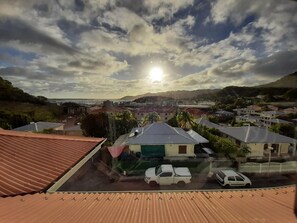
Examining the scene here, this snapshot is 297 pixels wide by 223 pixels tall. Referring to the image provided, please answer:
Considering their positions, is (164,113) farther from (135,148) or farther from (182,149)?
(135,148)

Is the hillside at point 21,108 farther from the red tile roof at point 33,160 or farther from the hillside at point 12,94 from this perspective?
the red tile roof at point 33,160

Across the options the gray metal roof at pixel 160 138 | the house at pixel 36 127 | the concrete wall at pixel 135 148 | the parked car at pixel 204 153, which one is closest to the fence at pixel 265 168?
the parked car at pixel 204 153

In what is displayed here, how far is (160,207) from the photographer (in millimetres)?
2309

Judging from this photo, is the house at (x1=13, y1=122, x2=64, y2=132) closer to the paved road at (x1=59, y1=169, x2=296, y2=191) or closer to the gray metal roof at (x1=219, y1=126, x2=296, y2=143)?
the paved road at (x1=59, y1=169, x2=296, y2=191)

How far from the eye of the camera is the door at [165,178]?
331 inches

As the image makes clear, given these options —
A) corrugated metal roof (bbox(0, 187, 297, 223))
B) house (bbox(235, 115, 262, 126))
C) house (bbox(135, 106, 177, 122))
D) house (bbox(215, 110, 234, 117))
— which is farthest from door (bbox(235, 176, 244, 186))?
house (bbox(215, 110, 234, 117))

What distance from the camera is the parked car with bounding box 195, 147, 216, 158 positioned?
39.4 feet

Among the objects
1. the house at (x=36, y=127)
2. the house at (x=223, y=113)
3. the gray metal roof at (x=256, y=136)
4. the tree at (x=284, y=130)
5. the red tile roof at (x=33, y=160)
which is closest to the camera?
the red tile roof at (x=33, y=160)

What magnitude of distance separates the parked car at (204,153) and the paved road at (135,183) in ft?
8.91

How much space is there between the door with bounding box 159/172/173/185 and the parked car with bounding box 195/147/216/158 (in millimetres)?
4131

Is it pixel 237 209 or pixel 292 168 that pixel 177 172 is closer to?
pixel 292 168

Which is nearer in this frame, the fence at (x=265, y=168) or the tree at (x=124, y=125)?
the fence at (x=265, y=168)

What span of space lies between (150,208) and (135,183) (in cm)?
670

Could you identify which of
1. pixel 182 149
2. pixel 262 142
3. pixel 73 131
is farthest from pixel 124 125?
pixel 262 142
